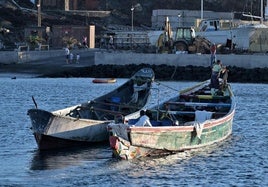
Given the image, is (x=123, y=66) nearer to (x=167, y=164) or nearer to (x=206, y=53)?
(x=206, y=53)

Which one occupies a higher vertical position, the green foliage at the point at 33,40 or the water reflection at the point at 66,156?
the green foliage at the point at 33,40

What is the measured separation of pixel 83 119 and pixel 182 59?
41.5 metres

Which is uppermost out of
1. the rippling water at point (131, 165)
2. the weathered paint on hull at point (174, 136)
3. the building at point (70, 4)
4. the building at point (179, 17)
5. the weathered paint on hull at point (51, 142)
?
the building at point (70, 4)

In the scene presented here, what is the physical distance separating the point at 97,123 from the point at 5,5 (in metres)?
79.4

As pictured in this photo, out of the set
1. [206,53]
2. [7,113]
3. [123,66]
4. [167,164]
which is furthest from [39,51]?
[167,164]

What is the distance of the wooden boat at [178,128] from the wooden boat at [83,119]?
1.54m

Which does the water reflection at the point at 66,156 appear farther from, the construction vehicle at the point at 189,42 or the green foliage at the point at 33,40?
the green foliage at the point at 33,40

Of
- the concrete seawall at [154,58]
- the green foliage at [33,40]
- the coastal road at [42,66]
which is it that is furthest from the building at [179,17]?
the concrete seawall at [154,58]

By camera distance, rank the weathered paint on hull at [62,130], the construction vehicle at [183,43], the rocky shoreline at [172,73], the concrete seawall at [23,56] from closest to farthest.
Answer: the weathered paint on hull at [62,130]
the rocky shoreline at [172,73]
the construction vehicle at [183,43]
the concrete seawall at [23,56]

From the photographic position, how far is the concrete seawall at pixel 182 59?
7094 cm

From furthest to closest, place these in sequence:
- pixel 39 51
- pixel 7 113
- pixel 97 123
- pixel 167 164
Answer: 1. pixel 39 51
2. pixel 7 113
3. pixel 97 123
4. pixel 167 164

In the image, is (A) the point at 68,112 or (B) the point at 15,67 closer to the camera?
(A) the point at 68,112

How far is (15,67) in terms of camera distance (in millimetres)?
75375

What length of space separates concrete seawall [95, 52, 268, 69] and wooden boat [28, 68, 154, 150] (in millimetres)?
33926
